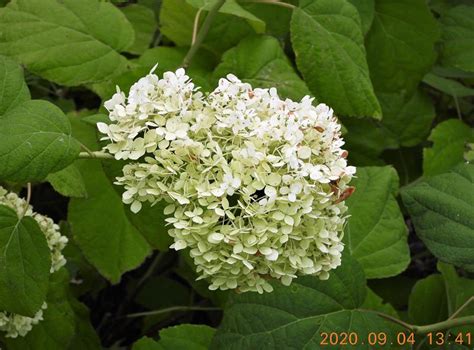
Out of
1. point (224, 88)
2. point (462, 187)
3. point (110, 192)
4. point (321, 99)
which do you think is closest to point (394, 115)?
point (321, 99)

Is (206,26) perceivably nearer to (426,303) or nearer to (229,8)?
(229,8)

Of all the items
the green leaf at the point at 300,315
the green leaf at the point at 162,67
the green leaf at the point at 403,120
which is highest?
the green leaf at the point at 162,67

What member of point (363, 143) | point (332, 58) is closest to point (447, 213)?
point (332, 58)

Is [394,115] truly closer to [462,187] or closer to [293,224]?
[462,187]

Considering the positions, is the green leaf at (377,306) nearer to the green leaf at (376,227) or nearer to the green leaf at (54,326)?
the green leaf at (376,227)

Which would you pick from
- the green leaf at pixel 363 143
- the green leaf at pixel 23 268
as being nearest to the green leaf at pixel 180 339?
the green leaf at pixel 23 268
